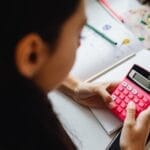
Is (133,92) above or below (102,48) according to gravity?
below

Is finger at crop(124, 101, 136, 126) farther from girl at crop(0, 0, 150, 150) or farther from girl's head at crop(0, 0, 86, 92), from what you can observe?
girl's head at crop(0, 0, 86, 92)

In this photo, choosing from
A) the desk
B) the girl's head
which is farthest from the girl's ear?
the desk

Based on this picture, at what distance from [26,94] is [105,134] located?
292mm

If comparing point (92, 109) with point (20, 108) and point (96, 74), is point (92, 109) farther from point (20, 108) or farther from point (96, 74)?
point (20, 108)

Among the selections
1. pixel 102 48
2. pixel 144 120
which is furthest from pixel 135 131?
pixel 102 48

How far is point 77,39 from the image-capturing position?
479mm

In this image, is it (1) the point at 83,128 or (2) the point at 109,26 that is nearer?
(1) the point at 83,128

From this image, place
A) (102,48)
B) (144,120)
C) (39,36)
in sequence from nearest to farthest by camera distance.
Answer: (39,36), (144,120), (102,48)

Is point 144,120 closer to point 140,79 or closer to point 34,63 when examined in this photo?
point 140,79

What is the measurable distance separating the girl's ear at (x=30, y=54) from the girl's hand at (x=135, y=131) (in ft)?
1.00

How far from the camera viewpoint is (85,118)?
2.36 feet

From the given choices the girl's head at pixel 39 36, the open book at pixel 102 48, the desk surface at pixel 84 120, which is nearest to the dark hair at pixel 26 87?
the girl's head at pixel 39 36

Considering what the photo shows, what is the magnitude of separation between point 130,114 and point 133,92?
0.06 meters

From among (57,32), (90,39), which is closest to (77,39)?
(57,32)
